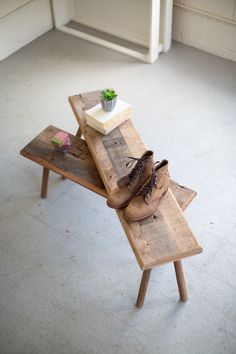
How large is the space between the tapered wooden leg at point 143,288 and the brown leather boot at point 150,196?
24 cm

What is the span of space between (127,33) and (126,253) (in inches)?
83.5

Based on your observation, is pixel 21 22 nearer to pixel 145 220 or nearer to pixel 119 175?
pixel 119 175

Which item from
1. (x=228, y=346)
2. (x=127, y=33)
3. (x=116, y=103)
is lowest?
(x=228, y=346)

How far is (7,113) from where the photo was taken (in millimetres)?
3387

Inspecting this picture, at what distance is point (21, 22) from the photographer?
12.7ft

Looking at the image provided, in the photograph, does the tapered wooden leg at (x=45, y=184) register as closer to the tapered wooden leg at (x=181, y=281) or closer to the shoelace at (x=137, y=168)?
the shoelace at (x=137, y=168)

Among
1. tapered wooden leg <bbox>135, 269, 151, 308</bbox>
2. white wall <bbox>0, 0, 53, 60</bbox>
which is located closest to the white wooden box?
tapered wooden leg <bbox>135, 269, 151, 308</bbox>

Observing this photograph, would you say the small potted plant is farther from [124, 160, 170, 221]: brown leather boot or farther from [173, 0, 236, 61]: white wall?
[173, 0, 236, 61]: white wall

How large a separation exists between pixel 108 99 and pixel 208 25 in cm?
158

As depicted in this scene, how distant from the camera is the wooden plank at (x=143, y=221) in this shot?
203 centimetres

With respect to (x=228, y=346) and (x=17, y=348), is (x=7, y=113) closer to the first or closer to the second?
(x=17, y=348)

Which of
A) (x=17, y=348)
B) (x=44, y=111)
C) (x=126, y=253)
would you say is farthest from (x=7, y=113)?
(x=17, y=348)

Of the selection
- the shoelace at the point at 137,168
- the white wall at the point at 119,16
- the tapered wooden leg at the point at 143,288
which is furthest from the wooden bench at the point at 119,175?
the white wall at the point at 119,16

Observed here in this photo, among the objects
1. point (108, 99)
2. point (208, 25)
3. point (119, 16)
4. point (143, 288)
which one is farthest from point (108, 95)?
point (119, 16)
